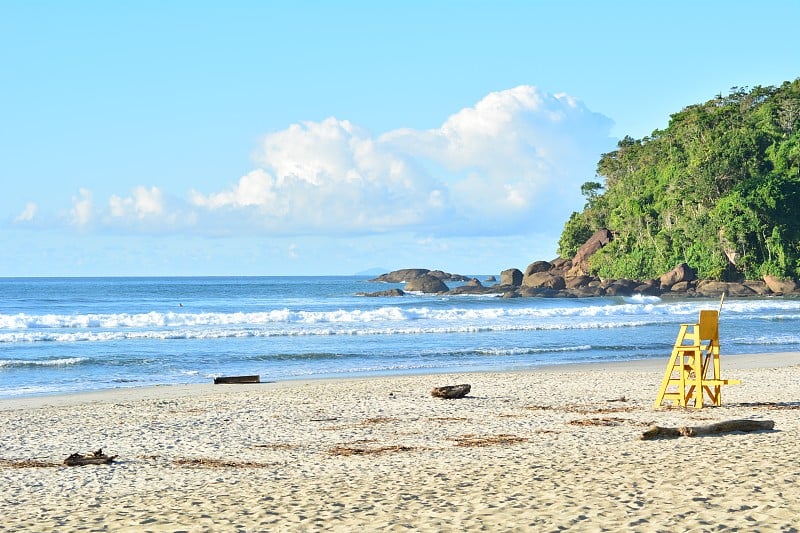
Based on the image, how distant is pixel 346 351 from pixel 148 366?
7.17 metres

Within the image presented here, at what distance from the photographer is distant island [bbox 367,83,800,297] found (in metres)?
73.7

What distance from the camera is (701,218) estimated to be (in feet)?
254

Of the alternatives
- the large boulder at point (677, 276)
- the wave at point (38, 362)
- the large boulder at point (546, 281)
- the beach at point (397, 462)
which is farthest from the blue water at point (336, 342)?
the large boulder at point (546, 281)

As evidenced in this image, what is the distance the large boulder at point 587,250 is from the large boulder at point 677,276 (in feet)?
45.0

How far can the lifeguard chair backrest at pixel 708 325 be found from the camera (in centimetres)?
1485

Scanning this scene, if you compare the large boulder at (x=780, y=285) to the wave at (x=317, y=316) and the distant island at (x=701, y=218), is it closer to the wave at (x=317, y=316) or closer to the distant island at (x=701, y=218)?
the distant island at (x=701, y=218)

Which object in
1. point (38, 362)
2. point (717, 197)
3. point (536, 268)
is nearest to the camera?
point (38, 362)

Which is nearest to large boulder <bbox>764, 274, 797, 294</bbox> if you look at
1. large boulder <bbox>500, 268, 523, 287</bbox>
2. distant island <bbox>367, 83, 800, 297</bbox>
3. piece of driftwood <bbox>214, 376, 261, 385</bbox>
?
distant island <bbox>367, 83, 800, 297</bbox>

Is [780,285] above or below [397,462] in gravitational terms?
above

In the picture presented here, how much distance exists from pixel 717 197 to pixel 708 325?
68.4 m

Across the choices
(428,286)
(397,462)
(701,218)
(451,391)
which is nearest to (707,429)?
(397,462)

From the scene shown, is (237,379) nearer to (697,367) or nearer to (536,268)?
(697,367)

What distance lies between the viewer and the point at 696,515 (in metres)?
7.05

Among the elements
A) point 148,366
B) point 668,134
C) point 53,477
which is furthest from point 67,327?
point 668,134
